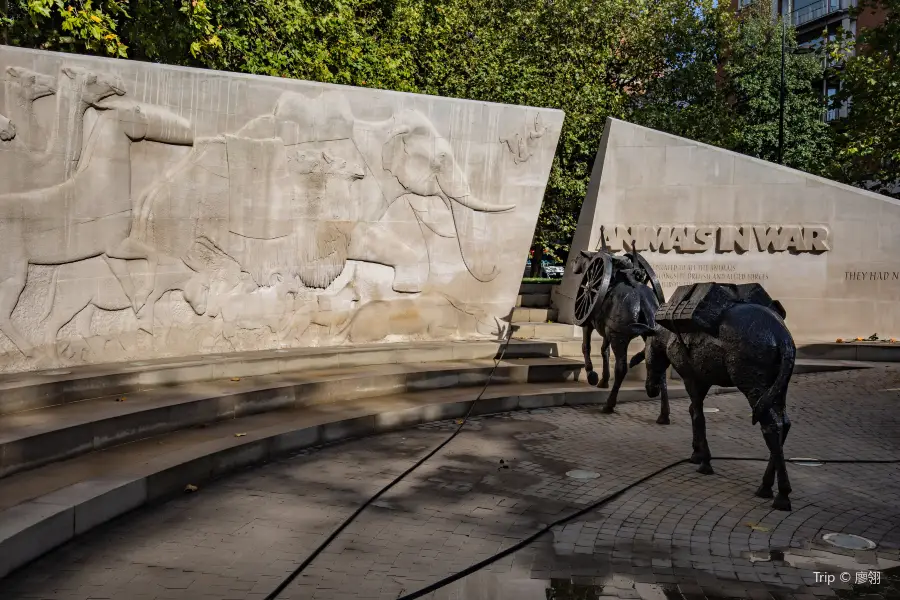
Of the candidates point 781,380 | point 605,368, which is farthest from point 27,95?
point 781,380

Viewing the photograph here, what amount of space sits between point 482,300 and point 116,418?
7195mm

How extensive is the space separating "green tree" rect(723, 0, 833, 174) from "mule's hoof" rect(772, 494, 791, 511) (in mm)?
20741

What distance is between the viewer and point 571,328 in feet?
45.8

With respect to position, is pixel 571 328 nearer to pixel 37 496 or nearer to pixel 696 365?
pixel 696 365

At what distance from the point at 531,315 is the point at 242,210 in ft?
19.6

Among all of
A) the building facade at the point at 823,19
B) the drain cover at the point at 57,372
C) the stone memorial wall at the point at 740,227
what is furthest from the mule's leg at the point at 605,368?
the building facade at the point at 823,19

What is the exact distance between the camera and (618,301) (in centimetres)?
1001

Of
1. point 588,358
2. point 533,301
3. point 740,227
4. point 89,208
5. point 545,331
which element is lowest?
point 588,358

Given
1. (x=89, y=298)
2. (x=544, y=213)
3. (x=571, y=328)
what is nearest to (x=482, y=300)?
(x=571, y=328)

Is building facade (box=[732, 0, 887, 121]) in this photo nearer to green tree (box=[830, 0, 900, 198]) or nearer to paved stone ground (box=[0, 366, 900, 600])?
green tree (box=[830, 0, 900, 198])

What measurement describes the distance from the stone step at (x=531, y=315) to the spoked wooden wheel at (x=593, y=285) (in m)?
3.58

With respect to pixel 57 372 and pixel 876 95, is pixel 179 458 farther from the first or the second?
pixel 876 95

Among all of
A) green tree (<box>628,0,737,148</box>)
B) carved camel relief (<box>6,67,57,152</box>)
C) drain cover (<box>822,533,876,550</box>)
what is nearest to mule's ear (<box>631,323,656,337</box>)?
drain cover (<box>822,533,876,550</box>)

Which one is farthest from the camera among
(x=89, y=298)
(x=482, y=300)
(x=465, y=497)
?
(x=482, y=300)
